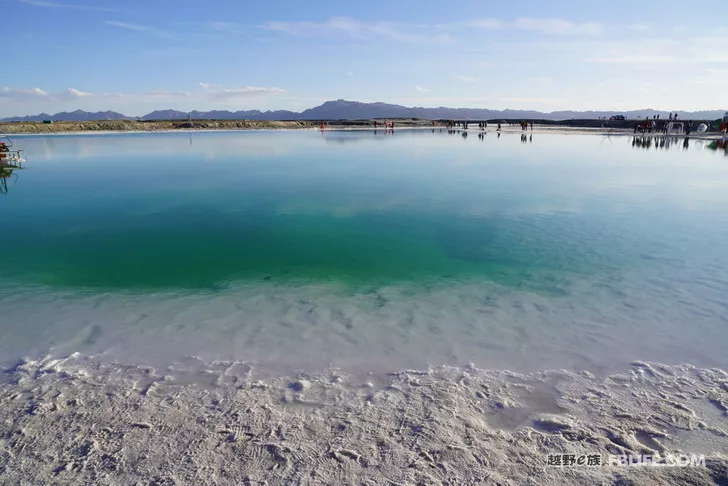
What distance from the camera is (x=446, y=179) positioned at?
78.5 ft

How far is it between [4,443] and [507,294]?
8312 mm

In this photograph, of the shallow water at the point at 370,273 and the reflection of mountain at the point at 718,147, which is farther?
the reflection of mountain at the point at 718,147

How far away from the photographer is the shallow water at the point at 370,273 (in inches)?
275

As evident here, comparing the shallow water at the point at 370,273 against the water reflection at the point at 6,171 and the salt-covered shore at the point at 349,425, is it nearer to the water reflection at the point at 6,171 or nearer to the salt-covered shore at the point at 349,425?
the salt-covered shore at the point at 349,425

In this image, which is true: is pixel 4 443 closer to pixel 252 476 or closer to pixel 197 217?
pixel 252 476

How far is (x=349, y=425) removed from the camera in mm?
4988

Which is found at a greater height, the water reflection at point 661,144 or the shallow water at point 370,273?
the water reflection at point 661,144

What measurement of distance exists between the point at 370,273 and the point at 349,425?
560 cm

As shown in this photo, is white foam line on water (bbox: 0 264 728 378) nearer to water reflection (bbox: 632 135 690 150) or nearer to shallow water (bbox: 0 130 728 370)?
shallow water (bbox: 0 130 728 370)

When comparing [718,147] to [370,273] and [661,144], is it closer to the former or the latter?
[661,144]

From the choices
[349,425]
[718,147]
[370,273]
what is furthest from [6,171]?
[718,147]

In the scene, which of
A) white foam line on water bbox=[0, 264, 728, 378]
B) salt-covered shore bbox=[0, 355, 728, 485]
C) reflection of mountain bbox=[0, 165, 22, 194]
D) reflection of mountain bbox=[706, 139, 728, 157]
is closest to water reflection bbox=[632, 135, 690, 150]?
reflection of mountain bbox=[706, 139, 728, 157]

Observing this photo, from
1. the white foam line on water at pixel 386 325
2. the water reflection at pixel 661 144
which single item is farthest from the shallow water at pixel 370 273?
the water reflection at pixel 661 144

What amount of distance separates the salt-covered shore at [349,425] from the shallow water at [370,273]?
0.57m
